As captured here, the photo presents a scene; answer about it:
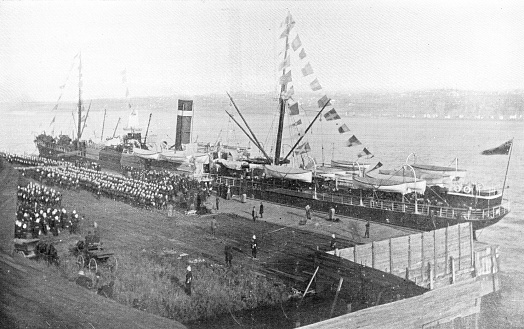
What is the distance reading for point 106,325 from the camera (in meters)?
9.53

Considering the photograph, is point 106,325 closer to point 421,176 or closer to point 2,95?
point 2,95

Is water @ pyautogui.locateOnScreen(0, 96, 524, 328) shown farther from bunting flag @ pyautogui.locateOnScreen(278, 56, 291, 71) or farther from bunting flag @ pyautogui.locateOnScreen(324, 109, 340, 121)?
bunting flag @ pyautogui.locateOnScreen(324, 109, 340, 121)

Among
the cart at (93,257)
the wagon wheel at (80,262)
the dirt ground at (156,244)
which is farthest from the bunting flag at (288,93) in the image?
the wagon wheel at (80,262)

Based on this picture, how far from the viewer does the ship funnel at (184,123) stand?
82.5 feet

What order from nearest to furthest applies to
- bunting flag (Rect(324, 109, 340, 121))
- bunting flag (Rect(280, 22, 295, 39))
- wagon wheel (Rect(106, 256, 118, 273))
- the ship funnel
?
wagon wheel (Rect(106, 256, 118, 273)) < bunting flag (Rect(280, 22, 295, 39)) < bunting flag (Rect(324, 109, 340, 121)) < the ship funnel

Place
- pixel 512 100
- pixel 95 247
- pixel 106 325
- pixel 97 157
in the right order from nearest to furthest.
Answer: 1. pixel 106 325
2. pixel 95 247
3. pixel 512 100
4. pixel 97 157

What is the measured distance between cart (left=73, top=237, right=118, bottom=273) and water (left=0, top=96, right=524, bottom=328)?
4.43 m

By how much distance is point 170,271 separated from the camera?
12.3 meters

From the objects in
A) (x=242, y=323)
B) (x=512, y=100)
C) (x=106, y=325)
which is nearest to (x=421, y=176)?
(x=512, y=100)

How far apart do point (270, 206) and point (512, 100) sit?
1004 centimetres

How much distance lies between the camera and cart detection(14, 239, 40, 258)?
489 inches

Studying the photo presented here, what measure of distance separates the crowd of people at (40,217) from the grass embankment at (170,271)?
0.47 meters

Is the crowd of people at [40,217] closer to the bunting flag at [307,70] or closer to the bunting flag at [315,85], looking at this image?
the bunting flag at [307,70]

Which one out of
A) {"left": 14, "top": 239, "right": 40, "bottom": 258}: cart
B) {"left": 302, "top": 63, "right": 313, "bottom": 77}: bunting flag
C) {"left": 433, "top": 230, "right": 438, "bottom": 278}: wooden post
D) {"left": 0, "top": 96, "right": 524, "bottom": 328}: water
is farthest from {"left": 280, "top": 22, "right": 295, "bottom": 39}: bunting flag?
{"left": 14, "top": 239, "right": 40, "bottom": 258}: cart
